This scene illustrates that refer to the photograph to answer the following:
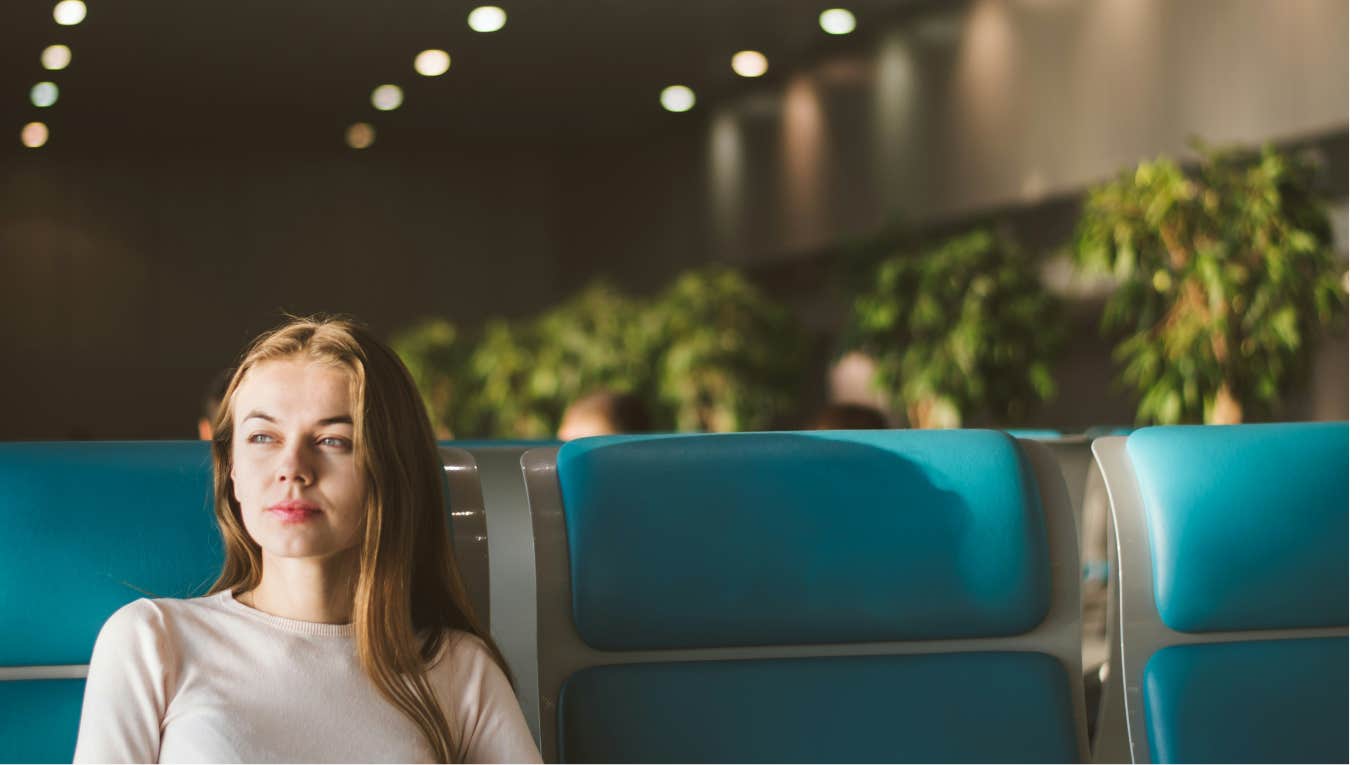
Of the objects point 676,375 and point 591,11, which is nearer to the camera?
point 676,375

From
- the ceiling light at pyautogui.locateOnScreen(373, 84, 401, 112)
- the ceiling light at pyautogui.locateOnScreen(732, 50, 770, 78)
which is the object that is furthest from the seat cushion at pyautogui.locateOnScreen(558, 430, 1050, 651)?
the ceiling light at pyautogui.locateOnScreen(373, 84, 401, 112)

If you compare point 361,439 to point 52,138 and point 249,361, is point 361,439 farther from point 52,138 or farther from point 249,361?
point 52,138

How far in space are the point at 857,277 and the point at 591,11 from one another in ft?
11.5

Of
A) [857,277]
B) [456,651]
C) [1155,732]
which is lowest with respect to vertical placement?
[1155,732]

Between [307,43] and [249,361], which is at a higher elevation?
[307,43]

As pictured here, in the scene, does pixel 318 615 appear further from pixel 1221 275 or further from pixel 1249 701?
pixel 1221 275

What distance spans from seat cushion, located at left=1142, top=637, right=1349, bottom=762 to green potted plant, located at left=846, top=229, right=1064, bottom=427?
4337 mm

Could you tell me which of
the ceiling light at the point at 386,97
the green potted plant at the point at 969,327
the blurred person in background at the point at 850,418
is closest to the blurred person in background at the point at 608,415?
the blurred person in background at the point at 850,418

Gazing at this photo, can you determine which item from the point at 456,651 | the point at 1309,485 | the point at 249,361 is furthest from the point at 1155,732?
the point at 249,361

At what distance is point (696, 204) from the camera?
1205cm

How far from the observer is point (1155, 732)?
4.92 ft

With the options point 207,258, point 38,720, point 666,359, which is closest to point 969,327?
point 666,359

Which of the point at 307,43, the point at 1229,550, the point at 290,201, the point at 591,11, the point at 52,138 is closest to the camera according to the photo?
the point at 1229,550

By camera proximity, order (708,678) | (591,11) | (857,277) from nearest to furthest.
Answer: (708,678) → (857,277) → (591,11)
